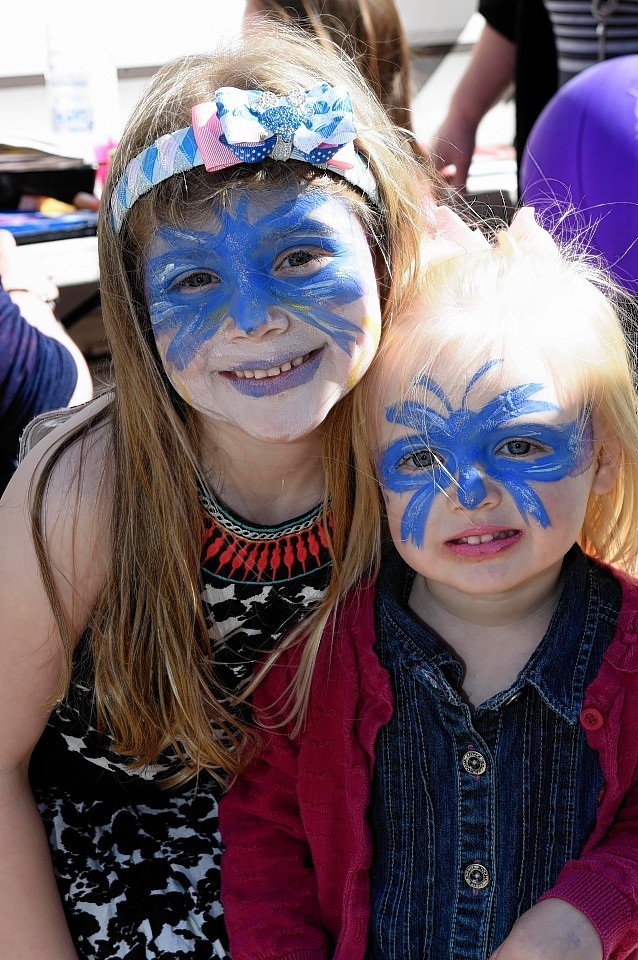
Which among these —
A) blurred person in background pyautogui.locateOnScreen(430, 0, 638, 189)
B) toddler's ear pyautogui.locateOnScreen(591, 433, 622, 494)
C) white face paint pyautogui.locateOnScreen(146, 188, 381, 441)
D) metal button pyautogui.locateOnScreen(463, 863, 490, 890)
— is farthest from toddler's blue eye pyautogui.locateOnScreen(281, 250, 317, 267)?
blurred person in background pyautogui.locateOnScreen(430, 0, 638, 189)

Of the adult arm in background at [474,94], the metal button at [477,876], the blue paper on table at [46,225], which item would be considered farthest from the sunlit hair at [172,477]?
the adult arm in background at [474,94]

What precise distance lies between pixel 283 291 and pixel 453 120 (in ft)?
7.46

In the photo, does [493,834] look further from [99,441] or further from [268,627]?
[99,441]

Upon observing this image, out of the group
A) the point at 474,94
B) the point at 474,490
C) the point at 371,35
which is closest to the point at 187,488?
the point at 474,490

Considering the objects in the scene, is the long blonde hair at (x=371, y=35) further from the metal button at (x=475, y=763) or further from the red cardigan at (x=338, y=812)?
the metal button at (x=475, y=763)

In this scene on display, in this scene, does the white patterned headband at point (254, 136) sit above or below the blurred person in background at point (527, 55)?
above

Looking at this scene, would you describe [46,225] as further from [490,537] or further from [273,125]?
[490,537]

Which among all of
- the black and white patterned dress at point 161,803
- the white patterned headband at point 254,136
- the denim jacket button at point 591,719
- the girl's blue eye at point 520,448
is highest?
the white patterned headband at point 254,136

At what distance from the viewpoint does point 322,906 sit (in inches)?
55.9

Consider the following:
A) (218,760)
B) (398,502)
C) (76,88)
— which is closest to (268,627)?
(218,760)

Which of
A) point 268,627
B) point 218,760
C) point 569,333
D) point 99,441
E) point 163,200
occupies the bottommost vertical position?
point 218,760

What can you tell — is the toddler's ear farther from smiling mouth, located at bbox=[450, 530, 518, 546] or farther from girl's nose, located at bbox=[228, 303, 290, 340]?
girl's nose, located at bbox=[228, 303, 290, 340]

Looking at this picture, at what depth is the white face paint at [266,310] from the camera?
4.31ft

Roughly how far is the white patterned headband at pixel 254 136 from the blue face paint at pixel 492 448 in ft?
1.08
